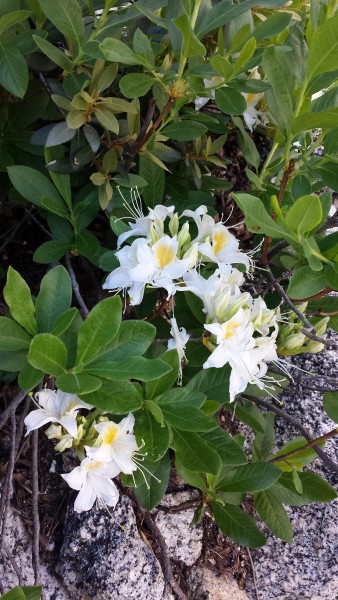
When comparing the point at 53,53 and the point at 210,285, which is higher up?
the point at 53,53

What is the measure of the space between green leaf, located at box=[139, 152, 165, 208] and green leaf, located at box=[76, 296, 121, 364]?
0.54 meters

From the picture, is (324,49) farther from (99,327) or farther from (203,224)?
(99,327)

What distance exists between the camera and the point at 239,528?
4.85ft

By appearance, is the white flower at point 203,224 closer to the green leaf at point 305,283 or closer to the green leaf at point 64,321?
the green leaf at point 305,283

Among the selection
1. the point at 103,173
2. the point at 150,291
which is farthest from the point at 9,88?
the point at 150,291

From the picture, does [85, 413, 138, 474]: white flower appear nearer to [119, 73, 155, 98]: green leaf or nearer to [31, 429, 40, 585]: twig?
[31, 429, 40, 585]: twig

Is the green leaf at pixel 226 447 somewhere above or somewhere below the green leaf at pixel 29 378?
below

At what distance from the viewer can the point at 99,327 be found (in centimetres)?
105

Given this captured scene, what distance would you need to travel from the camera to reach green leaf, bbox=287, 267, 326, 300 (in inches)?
48.4

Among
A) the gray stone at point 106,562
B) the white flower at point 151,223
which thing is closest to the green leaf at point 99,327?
the white flower at point 151,223

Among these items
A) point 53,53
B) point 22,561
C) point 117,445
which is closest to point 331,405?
point 117,445

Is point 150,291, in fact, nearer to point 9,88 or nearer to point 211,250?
point 211,250

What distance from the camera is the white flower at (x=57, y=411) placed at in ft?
3.62

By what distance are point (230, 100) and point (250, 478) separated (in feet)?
2.80
